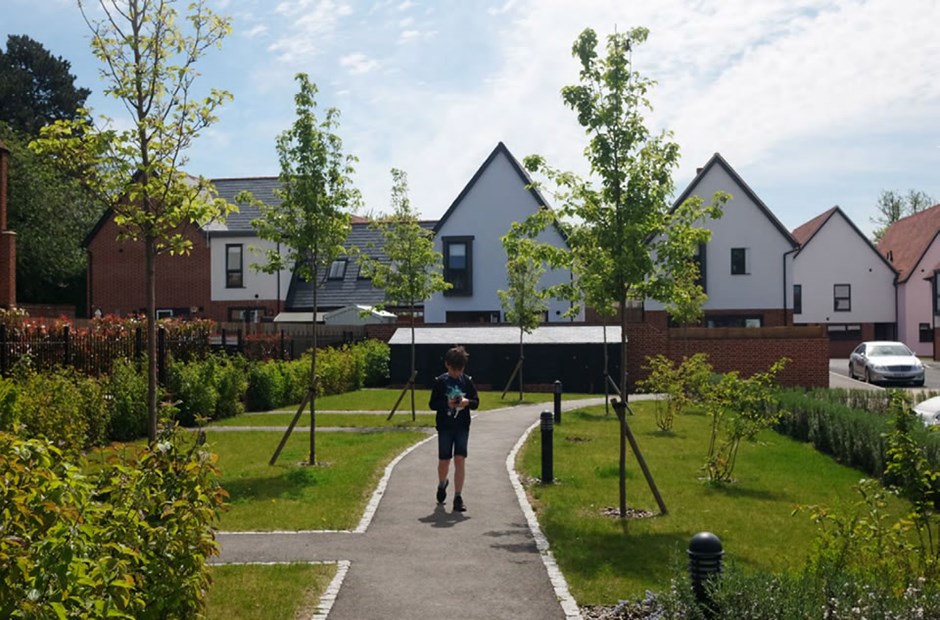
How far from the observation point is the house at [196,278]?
44594mm

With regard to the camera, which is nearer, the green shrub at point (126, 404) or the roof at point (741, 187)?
the green shrub at point (126, 404)

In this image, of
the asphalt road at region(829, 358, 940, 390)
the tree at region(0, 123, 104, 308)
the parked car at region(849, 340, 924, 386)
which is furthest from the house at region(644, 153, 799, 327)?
the tree at region(0, 123, 104, 308)

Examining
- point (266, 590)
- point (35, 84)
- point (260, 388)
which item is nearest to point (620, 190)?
point (266, 590)

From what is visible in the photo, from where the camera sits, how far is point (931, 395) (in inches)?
794

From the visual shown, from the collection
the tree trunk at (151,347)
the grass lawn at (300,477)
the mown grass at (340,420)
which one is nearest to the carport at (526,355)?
the mown grass at (340,420)

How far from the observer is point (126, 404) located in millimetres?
16922

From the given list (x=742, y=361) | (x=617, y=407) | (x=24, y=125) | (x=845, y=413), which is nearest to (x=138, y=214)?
(x=617, y=407)

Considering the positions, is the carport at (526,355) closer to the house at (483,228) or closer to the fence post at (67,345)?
the house at (483,228)

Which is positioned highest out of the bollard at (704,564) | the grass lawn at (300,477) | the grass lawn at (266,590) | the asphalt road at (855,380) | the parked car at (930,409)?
the bollard at (704,564)

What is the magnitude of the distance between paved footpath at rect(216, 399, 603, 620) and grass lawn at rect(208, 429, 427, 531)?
36 cm

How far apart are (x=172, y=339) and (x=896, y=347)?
28.7m

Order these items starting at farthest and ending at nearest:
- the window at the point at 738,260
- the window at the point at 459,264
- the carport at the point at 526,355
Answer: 1. the window at the point at 738,260
2. the window at the point at 459,264
3. the carport at the point at 526,355

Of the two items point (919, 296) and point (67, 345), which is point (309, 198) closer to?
point (67, 345)

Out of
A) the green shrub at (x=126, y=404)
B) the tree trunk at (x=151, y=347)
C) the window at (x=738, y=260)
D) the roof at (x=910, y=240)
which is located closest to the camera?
the tree trunk at (x=151, y=347)
